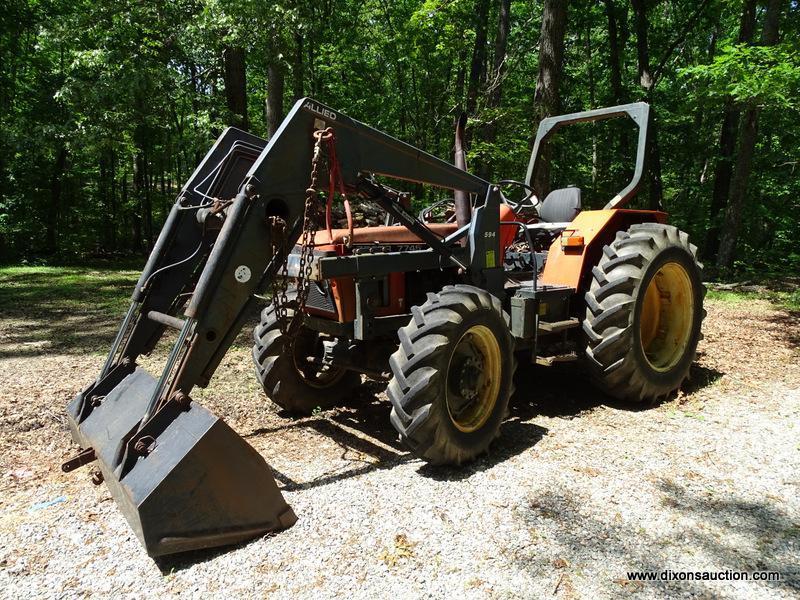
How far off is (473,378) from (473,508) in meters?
0.92

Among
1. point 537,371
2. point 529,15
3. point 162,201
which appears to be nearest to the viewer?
point 537,371

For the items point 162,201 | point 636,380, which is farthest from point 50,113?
point 636,380

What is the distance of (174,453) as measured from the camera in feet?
8.57

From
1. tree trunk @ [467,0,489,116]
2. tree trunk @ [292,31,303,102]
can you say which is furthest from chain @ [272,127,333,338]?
tree trunk @ [467,0,489,116]

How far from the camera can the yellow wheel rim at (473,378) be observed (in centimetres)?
369

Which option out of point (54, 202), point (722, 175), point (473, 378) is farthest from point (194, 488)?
point (54, 202)

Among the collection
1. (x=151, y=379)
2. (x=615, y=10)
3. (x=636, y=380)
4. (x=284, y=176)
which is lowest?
(x=636, y=380)

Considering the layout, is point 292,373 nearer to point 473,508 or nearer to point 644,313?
point 473,508

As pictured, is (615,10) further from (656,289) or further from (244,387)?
(244,387)

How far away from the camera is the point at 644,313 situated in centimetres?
531

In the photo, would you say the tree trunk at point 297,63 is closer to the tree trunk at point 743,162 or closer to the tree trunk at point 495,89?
the tree trunk at point 495,89

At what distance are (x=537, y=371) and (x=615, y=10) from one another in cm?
1584

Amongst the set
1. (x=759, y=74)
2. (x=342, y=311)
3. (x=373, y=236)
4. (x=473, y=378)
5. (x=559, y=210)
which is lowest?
(x=473, y=378)

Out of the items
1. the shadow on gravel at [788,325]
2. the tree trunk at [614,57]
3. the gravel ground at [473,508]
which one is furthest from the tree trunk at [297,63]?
the tree trunk at [614,57]
